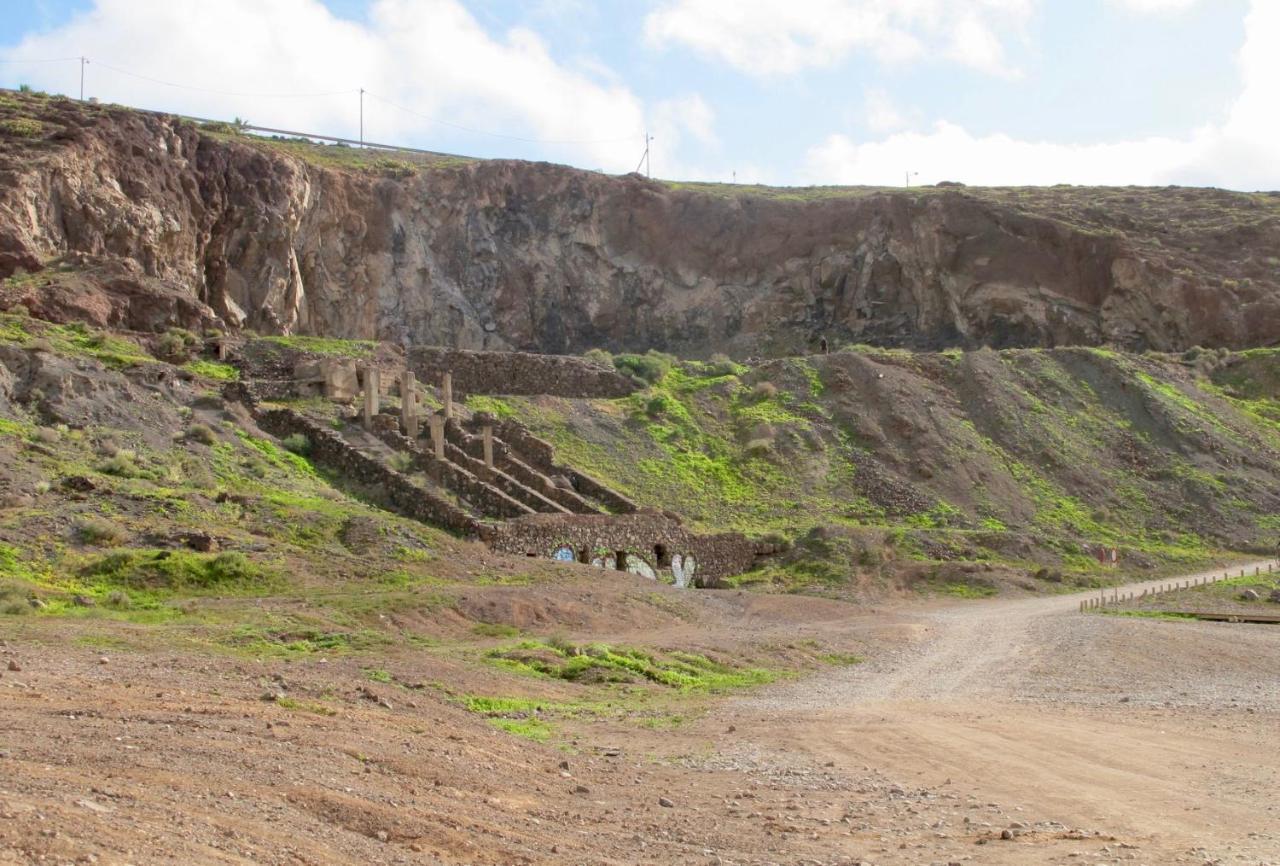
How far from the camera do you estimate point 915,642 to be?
25.8 metres

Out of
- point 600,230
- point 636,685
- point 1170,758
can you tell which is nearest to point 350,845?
point 1170,758

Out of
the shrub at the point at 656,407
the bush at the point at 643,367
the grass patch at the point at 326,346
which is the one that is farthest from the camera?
the bush at the point at 643,367

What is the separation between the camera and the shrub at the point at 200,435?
3272cm

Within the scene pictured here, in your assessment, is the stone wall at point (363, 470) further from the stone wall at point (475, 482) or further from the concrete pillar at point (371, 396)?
the concrete pillar at point (371, 396)

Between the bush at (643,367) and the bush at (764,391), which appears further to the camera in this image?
the bush at (643,367)

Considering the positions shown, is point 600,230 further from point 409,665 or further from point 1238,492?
point 409,665

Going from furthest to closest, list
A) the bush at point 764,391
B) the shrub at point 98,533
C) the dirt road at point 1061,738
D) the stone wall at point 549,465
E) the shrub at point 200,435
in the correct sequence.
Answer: the bush at point 764,391 < the stone wall at point 549,465 < the shrub at point 200,435 < the shrub at point 98,533 < the dirt road at point 1061,738

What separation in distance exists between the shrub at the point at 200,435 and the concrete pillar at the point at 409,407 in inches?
221

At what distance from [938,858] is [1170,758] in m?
5.28

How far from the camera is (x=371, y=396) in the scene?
1480 inches

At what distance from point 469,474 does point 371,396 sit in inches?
206

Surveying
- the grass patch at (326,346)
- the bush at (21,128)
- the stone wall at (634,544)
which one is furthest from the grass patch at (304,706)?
the bush at (21,128)


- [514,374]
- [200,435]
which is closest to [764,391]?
[514,374]

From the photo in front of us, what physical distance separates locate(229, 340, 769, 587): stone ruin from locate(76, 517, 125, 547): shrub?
354 inches
